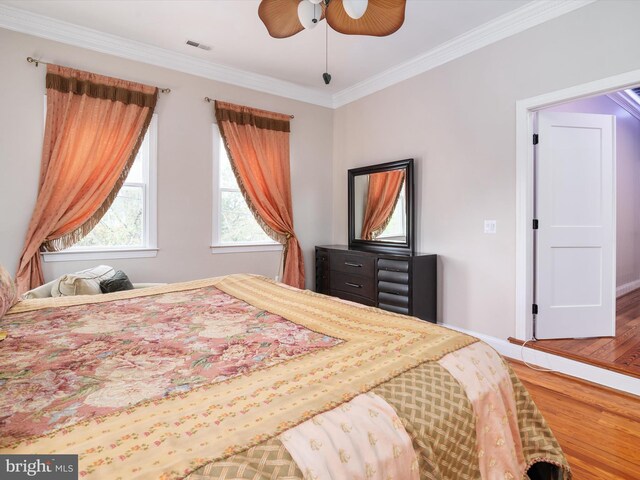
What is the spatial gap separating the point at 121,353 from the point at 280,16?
1.93 m

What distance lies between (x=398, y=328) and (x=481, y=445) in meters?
0.48

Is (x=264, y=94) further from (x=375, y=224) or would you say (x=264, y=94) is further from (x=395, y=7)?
(x=395, y=7)

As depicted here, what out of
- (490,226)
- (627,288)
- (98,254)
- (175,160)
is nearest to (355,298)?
(490,226)

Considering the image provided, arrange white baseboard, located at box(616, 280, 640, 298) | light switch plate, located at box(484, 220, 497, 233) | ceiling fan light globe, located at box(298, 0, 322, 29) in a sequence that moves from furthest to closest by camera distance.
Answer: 1. white baseboard, located at box(616, 280, 640, 298)
2. light switch plate, located at box(484, 220, 497, 233)
3. ceiling fan light globe, located at box(298, 0, 322, 29)

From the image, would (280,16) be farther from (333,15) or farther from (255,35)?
(255,35)

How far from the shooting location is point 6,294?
5.63 ft

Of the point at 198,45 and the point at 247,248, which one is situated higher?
the point at 198,45

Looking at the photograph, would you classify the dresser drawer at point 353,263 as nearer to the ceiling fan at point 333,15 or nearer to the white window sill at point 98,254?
the white window sill at point 98,254

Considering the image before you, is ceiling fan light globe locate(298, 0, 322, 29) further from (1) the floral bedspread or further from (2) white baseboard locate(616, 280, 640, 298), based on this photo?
(2) white baseboard locate(616, 280, 640, 298)

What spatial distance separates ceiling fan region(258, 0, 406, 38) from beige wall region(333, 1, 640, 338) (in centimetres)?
165

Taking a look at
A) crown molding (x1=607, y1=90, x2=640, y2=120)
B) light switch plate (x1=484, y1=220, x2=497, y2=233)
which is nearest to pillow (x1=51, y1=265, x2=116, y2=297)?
light switch plate (x1=484, y1=220, x2=497, y2=233)

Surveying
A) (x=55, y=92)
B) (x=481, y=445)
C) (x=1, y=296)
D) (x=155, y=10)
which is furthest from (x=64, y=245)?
(x=481, y=445)

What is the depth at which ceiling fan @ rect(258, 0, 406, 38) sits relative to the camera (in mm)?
1888

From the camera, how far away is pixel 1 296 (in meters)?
1.64
